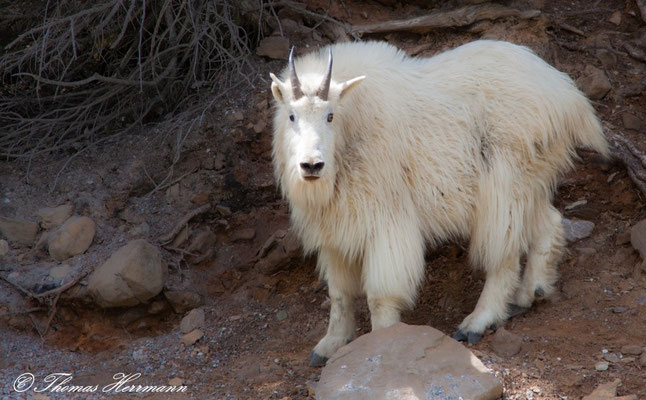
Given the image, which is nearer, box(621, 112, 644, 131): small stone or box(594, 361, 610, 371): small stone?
box(594, 361, 610, 371): small stone

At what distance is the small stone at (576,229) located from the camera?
6.51 m

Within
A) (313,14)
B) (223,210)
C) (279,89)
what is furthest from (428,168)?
(313,14)

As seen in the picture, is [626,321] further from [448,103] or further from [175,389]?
[175,389]

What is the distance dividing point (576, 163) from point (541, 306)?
1.70 meters

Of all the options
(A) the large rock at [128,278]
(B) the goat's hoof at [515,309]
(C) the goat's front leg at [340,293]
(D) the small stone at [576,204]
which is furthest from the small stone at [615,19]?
(A) the large rock at [128,278]

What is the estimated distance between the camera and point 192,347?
19.6 ft

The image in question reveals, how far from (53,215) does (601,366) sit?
438 cm

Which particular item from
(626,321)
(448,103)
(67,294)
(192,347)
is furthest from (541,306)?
(67,294)

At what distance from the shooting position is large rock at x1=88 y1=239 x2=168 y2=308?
6129 mm

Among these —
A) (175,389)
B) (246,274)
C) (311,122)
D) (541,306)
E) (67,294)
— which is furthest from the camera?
(246,274)

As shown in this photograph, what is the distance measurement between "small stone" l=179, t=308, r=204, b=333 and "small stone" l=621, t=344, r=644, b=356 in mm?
3065

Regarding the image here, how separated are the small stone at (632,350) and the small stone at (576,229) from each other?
1.61m

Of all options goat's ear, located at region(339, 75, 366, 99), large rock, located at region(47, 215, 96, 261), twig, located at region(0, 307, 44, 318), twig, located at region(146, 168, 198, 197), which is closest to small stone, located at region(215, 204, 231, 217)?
twig, located at region(146, 168, 198, 197)

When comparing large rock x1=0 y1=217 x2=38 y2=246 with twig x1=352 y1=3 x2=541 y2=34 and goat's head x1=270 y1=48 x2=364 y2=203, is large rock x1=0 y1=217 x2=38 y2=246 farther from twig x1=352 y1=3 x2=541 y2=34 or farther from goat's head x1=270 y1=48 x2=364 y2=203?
twig x1=352 y1=3 x2=541 y2=34
